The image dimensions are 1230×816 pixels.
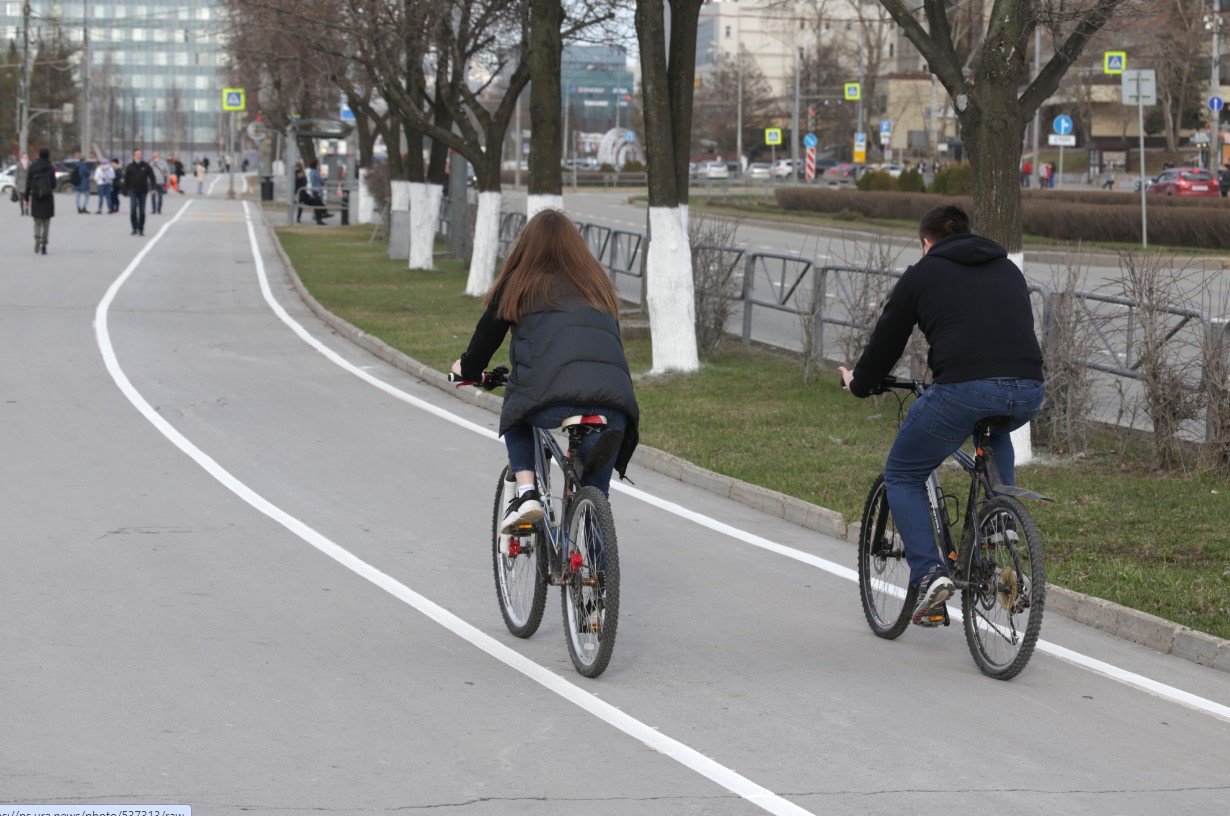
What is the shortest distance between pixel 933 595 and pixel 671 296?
987cm

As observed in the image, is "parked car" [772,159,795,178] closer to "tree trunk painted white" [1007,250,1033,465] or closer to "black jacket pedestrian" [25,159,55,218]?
"black jacket pedestrian" [25,159,55,218]

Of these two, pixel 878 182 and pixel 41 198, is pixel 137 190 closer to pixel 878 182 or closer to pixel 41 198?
pixel 41 198

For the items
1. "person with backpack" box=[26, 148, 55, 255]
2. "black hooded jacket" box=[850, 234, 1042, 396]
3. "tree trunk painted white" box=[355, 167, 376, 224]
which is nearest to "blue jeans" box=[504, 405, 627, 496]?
"black hooded jacket" box=[850, 234, 1042, 396]

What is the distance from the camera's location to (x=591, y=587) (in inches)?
250

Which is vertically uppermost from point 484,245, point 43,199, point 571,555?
point 43,199

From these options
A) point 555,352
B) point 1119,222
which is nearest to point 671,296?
point 555,352

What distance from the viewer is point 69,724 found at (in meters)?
5.60

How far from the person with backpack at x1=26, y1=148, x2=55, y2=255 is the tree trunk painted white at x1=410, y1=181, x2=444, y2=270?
21.9 feet

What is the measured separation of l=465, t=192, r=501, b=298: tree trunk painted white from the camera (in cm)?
2559

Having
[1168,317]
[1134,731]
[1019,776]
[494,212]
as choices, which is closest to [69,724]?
[1019,776]

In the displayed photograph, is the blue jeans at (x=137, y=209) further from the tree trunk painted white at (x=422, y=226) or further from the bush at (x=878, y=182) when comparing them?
the bush at (x=878, y=182)

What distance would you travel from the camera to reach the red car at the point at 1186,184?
5872cm

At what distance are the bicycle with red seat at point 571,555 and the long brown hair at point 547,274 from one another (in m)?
0.35

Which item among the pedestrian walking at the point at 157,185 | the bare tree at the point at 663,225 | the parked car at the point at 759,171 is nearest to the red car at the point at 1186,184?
the pedestrian walking at the point at 157,185
